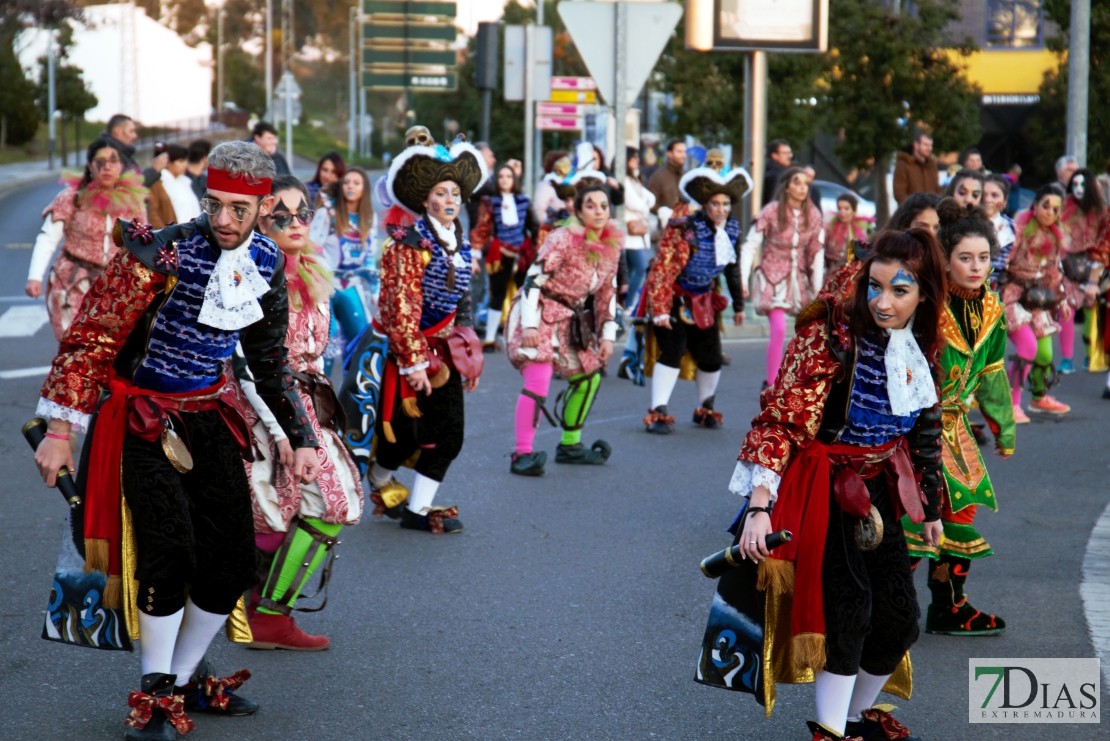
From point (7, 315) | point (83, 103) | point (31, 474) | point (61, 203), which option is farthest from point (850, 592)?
point (83, 103)

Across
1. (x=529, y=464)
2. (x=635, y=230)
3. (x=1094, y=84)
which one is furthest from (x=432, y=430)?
(x=1094, y=84)

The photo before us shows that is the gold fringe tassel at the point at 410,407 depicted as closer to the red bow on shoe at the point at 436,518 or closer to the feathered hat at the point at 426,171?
the red bow on shoe at the point at 436,518

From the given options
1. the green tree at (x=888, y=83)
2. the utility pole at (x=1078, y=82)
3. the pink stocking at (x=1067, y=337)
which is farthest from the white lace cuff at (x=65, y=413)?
the green tree at (x=888, y=83)

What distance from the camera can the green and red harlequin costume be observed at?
16.5ft

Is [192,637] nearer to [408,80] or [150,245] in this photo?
[150,245]

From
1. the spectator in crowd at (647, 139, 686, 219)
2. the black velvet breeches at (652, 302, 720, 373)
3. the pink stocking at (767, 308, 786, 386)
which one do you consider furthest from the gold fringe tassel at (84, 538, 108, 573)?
the spectator in crowd at (647, 139, 686, 219)

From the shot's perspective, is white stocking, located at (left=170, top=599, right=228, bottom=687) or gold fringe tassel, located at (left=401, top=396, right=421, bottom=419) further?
gold fringe tassel, located at (left=401, top=396, right=421, bottom=419)

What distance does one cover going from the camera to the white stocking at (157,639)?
13.2 feet

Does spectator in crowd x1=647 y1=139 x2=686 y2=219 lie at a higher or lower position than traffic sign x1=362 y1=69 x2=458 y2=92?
lower

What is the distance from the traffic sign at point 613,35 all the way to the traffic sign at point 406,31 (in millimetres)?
9777

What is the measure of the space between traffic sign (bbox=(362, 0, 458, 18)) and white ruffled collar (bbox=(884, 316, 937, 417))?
19471mm

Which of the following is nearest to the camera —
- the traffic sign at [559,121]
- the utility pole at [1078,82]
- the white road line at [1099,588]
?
the white road line at [1099,588]

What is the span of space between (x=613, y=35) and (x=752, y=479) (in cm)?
1012

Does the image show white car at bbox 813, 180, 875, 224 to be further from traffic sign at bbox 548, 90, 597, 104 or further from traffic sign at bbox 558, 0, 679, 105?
traffic sign at bbox 558, 0, 679, 105
